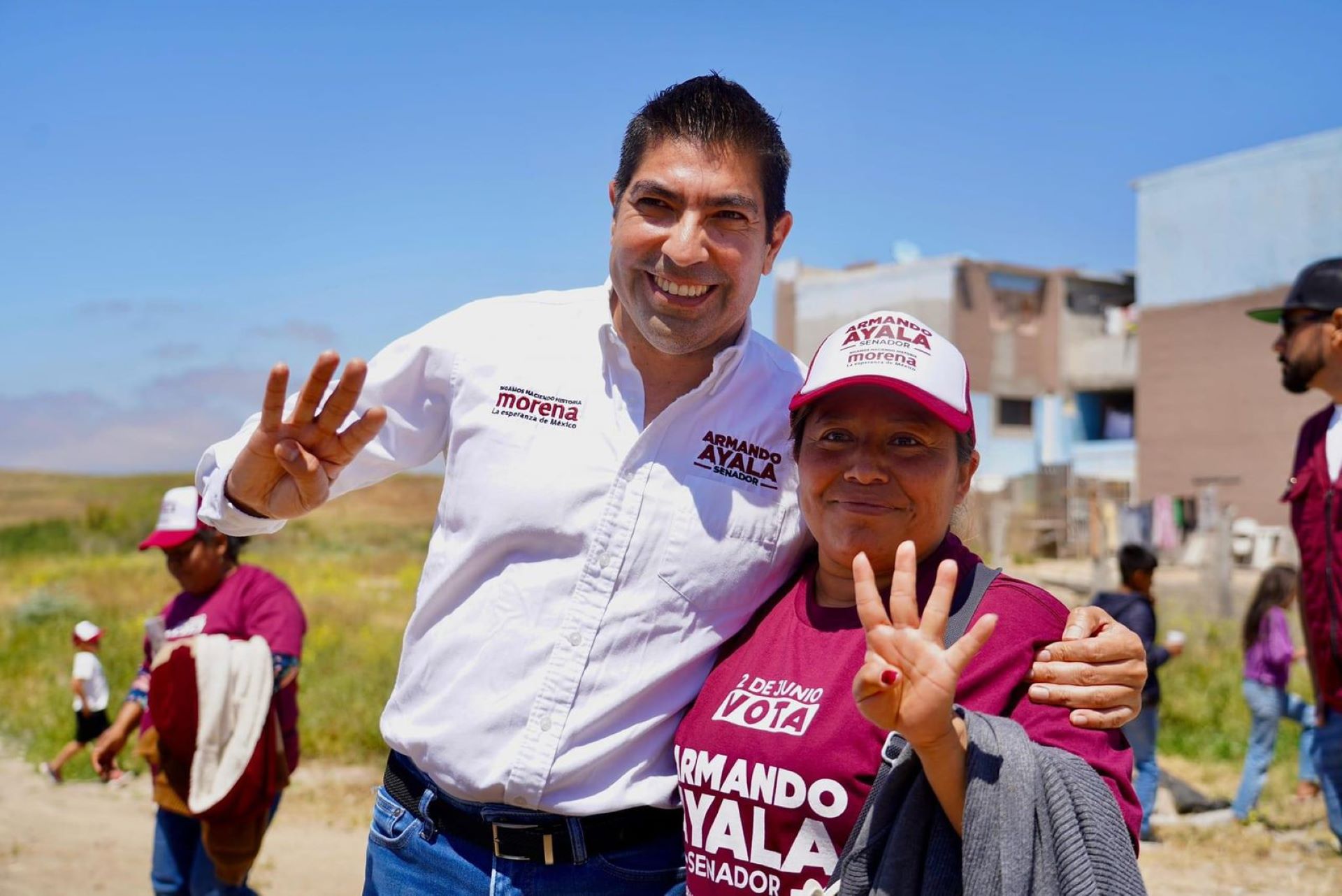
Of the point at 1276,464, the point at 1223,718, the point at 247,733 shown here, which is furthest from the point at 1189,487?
the point at 247,733

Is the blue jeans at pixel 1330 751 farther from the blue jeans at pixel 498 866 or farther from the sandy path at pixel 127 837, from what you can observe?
the sandy path at pixel 127 837

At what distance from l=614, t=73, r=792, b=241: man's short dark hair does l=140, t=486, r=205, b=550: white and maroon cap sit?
3.16 meters

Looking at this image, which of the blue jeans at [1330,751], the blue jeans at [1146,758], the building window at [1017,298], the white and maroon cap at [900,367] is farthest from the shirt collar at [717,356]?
the building window at [1017,298]

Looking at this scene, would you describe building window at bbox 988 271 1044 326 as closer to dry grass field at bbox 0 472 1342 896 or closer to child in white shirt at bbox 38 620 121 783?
dry grass field at bbox 0 472 1342 896

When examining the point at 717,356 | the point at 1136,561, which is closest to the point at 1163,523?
A: the point at 1136,561

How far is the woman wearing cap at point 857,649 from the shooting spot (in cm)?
180

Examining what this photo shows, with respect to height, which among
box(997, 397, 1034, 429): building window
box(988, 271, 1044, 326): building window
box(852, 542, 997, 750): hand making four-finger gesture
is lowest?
box(852, 542, 997, 750): hand making four-finger gesture

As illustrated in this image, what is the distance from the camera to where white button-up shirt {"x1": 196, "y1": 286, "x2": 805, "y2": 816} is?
7.54ft

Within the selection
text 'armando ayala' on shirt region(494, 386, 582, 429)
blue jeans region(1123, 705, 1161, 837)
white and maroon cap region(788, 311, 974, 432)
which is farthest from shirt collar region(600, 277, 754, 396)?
blue jeans region(1123, 705, 1161, 837)

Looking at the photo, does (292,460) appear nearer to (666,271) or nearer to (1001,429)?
(666,271)

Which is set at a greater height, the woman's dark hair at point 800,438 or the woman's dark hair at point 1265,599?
the woman's dark hair at point 800,438

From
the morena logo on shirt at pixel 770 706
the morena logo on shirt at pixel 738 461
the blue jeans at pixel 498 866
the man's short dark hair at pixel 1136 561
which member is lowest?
the blue jeans at pixel 498 866

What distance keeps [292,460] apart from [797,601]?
Answer: 0.98 m

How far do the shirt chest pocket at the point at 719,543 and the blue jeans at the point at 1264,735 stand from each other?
613cm
